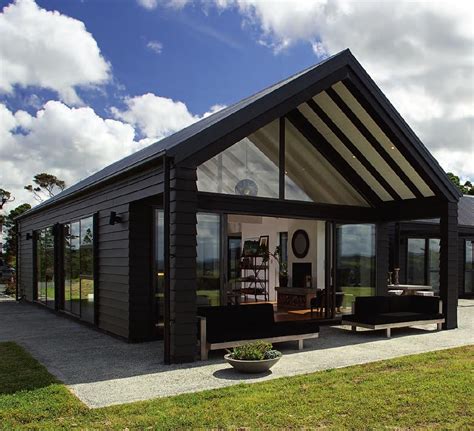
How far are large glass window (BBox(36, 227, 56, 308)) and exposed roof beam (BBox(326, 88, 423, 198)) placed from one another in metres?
8.93

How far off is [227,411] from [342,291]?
7.08m

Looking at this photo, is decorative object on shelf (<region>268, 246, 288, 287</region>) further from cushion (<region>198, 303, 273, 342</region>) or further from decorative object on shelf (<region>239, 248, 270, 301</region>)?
cushion (<region>198, 303, 273, 342</region>)

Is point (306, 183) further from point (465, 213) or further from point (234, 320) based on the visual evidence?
point (465, 213)

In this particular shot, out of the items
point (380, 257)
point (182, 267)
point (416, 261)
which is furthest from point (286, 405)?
point (416, 261)

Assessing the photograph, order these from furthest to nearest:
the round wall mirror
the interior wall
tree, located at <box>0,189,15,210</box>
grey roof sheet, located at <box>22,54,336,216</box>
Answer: tree, located at <box>0,189,15,210</box> < the round wall mirror < the interior wall < grey roof sheet, located at <box>22,54,336,216</box>

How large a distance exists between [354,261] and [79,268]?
649cm

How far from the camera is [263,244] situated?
1747 centimetres

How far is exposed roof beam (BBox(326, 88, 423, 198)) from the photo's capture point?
949 cm

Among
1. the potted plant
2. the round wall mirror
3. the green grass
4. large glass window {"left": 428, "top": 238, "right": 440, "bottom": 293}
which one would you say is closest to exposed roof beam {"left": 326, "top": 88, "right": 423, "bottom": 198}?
the round wall mirror

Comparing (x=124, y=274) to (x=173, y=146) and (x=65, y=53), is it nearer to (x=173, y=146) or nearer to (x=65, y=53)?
(x=173, y=146)

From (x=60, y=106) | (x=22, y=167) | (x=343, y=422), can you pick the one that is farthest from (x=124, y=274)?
(x=22, y=167)

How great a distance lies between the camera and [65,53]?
11250 mm

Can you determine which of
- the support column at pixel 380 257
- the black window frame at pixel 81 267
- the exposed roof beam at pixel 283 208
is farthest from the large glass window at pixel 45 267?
the support column at pixel 380 257

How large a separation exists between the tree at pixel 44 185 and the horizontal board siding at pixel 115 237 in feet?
104
